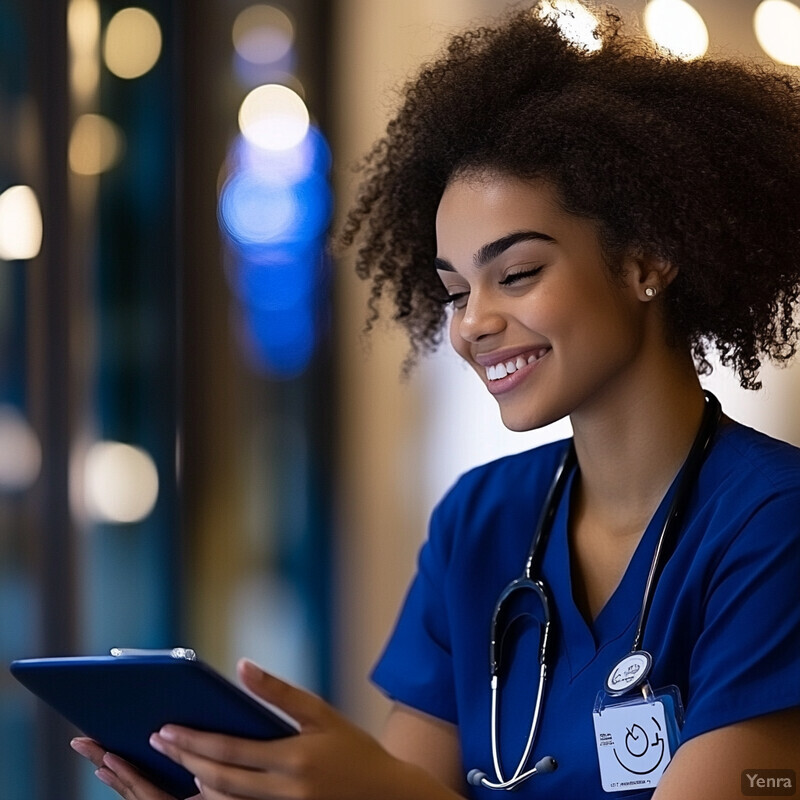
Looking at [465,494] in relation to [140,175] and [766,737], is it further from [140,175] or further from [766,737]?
[140,175]

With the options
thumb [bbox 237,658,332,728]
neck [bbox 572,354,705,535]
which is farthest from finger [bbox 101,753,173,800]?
neck [bbox 572,354,705,535]

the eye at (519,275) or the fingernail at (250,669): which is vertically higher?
the eye at (519,275)

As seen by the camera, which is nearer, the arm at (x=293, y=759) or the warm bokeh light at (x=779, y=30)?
the arm at (x=293, y=759)

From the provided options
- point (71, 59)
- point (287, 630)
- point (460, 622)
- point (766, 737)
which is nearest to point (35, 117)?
point (71, 59)

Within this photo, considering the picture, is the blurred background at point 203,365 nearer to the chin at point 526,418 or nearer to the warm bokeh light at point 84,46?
the warm bokeh light at point 84,46

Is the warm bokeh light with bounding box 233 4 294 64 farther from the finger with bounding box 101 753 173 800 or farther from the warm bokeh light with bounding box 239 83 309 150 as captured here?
the finger with bounding box 101 753 173 800

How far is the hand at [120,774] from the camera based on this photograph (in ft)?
3.82

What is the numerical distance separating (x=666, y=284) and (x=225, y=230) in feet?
5.28

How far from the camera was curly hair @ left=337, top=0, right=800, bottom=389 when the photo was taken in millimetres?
1324

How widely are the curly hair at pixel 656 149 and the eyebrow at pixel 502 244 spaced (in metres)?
0.06

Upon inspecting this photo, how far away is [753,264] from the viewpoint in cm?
137

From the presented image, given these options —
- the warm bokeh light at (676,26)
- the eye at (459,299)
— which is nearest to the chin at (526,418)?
the eye at (459,299)

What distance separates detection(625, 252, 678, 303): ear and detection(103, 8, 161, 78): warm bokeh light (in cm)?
163

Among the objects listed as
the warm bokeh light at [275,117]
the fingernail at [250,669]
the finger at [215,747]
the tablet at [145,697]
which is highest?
the warm bokeh light at [275,117]
